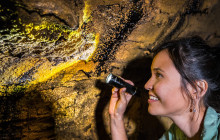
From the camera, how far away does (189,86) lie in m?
1.13

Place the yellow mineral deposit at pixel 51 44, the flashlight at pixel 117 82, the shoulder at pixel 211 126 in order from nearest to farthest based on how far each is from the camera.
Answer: the yellow mineral deposit at pixel 51 44
the shoulder at pixel 211 126
the flashlight at pixel 117 82

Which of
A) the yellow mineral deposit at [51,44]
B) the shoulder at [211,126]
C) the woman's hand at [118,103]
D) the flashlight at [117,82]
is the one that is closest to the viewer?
the yellow mineral deposit at [51,44]

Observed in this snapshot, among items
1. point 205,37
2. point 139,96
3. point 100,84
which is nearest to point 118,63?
point 100,84

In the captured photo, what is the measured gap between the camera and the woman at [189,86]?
3.68 feet

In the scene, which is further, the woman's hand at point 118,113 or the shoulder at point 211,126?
the woman's hand at point 118,113

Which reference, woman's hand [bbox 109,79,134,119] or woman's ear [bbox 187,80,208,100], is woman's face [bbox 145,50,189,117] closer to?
woman's ear [bbox 187,80,208,100]

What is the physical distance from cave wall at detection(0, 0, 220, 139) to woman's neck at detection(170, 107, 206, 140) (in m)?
0.74

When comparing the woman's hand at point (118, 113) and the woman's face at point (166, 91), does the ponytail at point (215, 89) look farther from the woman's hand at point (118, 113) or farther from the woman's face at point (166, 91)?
the woman's hand at point (118, 113)

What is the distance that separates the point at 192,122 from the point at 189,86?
0.37m

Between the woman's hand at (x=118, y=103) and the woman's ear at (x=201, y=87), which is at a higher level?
the woman's ear at (x=201, y=87)

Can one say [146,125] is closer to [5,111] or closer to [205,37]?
[205,37]

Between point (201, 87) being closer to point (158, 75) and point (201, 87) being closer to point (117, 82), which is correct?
point (158, 75)

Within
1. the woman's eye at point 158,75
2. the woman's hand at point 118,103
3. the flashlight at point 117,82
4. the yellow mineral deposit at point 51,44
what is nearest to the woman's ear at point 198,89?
the woman's eye at point 158,75

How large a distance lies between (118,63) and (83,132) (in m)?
0.90
